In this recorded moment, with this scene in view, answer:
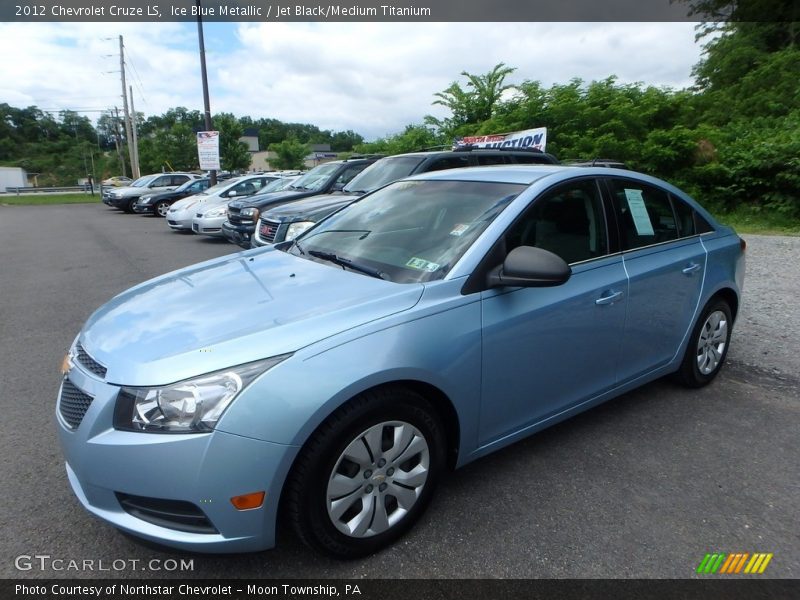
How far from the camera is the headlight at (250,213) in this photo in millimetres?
9906

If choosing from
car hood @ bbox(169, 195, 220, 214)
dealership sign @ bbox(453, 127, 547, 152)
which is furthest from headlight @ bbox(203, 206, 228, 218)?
dealership sign @ bbox(453, 127, 547, 152)

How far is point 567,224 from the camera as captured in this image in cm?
308

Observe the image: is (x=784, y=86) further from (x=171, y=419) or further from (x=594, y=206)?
(x=171, y=419)

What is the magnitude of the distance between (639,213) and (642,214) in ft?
0.11

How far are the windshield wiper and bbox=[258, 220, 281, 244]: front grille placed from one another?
16.4 feet

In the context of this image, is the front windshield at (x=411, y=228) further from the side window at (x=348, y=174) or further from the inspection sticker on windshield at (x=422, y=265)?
the side window at (x=348, y=174)

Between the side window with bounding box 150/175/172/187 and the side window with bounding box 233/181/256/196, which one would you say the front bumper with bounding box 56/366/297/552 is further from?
the side window with bounding box 150/175/172/187

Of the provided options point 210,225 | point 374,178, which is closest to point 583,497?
point 374,178

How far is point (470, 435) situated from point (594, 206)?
1.61 meters

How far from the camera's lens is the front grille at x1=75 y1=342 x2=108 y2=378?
86.1 inches

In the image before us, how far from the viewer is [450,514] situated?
2615mm

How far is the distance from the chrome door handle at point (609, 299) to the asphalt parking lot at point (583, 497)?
2.91ft

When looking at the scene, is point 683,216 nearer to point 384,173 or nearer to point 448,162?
point 448,162

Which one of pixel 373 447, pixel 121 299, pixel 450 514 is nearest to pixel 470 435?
pixel 450 514
